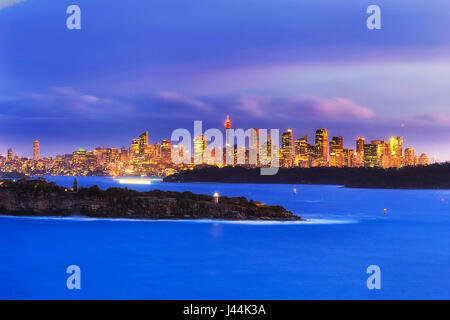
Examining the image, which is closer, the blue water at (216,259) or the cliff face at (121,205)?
the blue water at (216,259)

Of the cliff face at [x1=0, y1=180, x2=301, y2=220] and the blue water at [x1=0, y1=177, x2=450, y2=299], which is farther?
the cliff face at [x1=0, y1=180, x2=301, y2=220]

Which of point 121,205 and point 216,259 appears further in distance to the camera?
point 121,205

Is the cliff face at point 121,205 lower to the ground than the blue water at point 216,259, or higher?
higher

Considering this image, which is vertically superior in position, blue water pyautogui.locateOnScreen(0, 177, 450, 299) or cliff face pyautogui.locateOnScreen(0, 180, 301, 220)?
cliff face pyautogui.locateOnScreen(0, 180, 301, 220)
